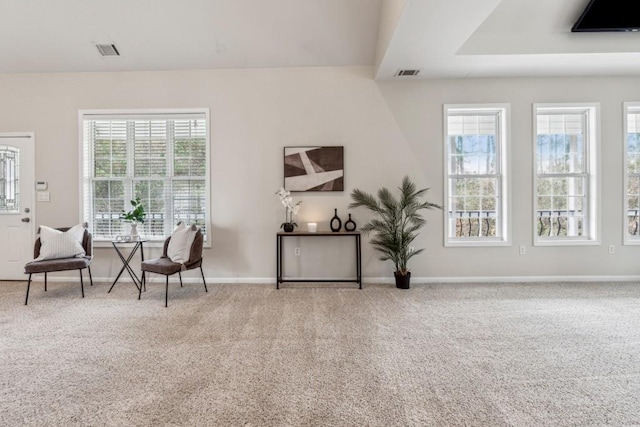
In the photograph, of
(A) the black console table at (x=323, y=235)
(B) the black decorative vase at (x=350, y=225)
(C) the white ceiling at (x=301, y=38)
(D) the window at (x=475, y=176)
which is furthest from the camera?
(D) the window at (x=475, y=176)

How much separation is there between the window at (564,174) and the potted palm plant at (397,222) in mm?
1545

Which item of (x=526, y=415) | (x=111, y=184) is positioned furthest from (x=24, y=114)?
(x=526, y=415)

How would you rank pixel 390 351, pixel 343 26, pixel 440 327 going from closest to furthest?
pixel 390 351 < pixel 440 327 < pixel 343 26

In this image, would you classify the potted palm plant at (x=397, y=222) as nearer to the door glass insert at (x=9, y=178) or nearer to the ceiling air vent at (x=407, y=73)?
Result: the ceiling air vent at (x=407, y=73)

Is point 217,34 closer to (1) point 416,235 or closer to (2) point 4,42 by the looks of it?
(2) point 4,42

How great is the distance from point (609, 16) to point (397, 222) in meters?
3.06

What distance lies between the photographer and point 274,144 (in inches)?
171

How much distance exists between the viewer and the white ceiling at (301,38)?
3516 mm

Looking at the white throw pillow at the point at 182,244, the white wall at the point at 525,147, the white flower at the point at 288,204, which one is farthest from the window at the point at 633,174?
the white throw pillow at the point at 182,244

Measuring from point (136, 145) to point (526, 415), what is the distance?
4894mm

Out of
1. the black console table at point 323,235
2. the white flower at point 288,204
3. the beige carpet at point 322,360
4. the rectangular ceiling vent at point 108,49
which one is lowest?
the beige carpet at point 322,360

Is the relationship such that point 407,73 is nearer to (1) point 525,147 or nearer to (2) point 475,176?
(2) point 475,176

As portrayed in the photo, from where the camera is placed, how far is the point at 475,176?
4422 millimetres

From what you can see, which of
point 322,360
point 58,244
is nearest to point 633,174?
point 322,360
